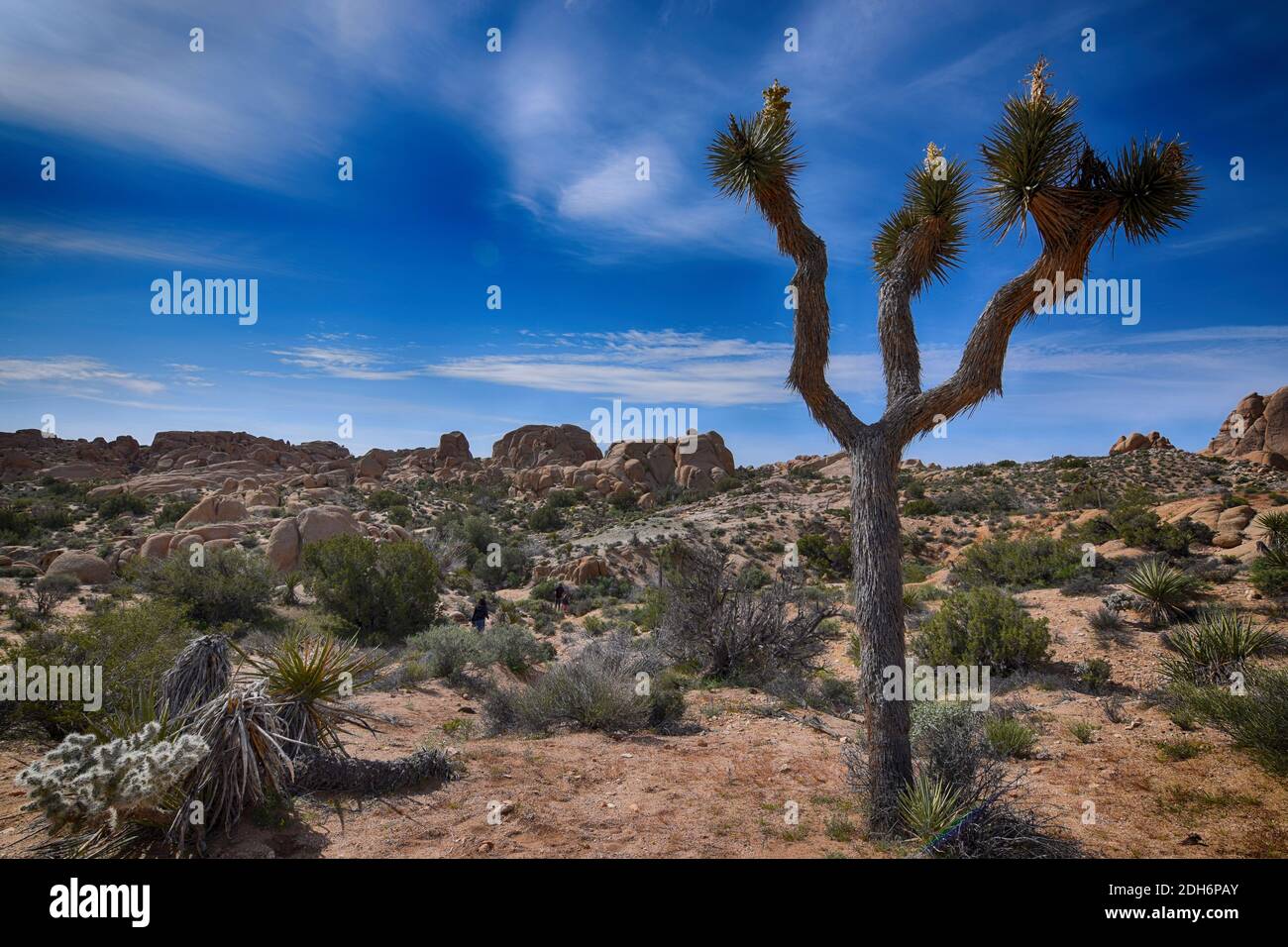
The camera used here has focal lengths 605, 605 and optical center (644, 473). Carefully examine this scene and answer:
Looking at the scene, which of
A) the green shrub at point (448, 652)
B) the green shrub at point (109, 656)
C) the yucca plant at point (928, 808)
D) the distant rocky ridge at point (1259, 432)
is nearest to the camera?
the yucca plant at point (928, 808)

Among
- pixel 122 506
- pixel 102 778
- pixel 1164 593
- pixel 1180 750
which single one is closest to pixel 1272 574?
pixel 1164 593

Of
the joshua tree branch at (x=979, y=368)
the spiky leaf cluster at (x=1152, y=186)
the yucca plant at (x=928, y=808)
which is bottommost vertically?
the yucca plant at (x=928, y=808)

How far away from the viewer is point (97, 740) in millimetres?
4562

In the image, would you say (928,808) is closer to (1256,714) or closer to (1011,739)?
(1011,739)

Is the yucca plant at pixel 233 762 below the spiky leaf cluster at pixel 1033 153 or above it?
below

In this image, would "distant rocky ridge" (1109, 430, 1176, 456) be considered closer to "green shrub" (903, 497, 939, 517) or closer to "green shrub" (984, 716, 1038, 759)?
"green shrub" (903, 497, 939, 517)

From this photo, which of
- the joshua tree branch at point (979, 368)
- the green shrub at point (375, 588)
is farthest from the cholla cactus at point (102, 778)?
the green shrub at point (375, 588)

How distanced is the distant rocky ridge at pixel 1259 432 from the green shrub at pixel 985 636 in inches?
1634

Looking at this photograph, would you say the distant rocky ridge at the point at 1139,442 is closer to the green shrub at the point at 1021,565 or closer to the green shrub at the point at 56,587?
the green shrub at the point at 1021,565

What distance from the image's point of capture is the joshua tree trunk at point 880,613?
17.3ft

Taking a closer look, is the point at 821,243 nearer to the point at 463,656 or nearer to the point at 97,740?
the point at 97,740

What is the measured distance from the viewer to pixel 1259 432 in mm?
46781

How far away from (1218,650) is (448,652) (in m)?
12.8

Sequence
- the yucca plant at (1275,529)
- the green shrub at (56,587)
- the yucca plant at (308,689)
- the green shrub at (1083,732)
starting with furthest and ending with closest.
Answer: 1. the green shrub at (56,587)
2. the yucca plant at (1275,529)
3. the green shrub at (1083,732)
4. the yucca plant at (308,689)
